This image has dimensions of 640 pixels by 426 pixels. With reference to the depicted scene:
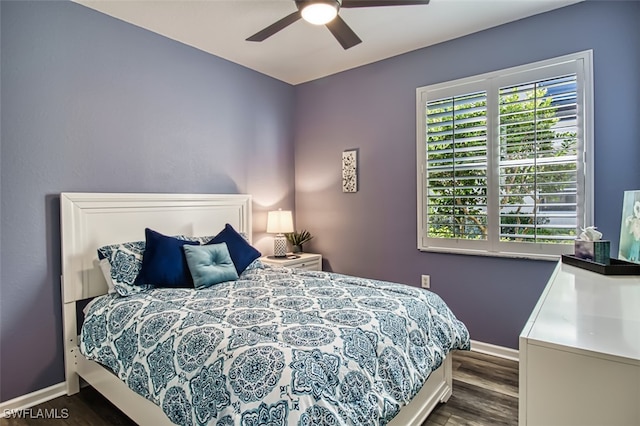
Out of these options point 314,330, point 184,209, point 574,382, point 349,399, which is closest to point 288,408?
point 349,399

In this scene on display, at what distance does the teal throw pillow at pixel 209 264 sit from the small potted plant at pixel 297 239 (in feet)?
4.58

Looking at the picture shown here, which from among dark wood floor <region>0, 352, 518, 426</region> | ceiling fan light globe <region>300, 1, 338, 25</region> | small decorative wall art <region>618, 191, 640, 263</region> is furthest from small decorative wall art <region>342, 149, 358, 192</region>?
small decorative wall art <region>618, 191, 640, 263</region>

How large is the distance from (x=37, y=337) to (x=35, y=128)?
54.8 inches

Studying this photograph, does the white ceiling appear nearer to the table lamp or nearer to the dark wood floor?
the table lamp

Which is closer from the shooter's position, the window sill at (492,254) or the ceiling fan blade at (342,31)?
the ceiling fan blade at (342,31)

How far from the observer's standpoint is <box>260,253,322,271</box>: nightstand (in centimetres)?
354

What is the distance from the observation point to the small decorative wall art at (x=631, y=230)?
5.44 ft

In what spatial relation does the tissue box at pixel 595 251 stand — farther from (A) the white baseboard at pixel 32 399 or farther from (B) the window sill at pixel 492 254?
(A) the white baseboard at pixel 32 399

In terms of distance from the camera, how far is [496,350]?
115 inches

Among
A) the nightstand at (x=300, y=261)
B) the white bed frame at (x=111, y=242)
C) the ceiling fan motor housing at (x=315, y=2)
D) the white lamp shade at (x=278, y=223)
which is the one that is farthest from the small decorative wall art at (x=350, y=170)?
the ceiling fan motor housing at (x=315, y=2)

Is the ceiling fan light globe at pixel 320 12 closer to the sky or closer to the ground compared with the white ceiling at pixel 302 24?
closer to the ground

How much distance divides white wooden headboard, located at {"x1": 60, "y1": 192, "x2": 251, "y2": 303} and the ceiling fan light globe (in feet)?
5.96

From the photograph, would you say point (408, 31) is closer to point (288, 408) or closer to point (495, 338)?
point (495, 338)

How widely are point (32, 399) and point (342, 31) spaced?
320 cm
